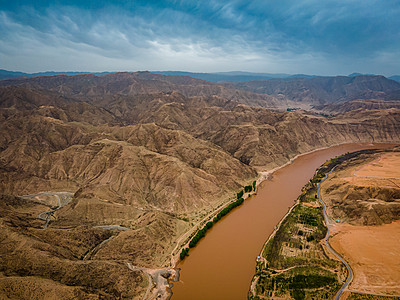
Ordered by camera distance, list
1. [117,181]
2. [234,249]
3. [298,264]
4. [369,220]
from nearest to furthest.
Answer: [298,264] → [234,249] → [369,220] → [117,181]

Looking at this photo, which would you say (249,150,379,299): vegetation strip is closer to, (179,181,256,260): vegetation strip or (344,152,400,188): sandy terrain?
(179,181,256,260): vegetation strip

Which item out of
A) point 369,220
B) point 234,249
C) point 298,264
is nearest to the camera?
point 298,264

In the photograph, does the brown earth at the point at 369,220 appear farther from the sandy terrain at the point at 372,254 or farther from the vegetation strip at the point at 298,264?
the vegetation strip at the point at 298,264

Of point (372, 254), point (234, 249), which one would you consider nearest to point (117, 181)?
point (234, 249)

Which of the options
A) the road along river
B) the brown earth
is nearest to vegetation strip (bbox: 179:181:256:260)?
the road along river

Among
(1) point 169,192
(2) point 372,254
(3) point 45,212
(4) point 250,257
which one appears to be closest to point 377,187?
(2) point 372,254

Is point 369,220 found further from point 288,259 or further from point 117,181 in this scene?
point 117,181
